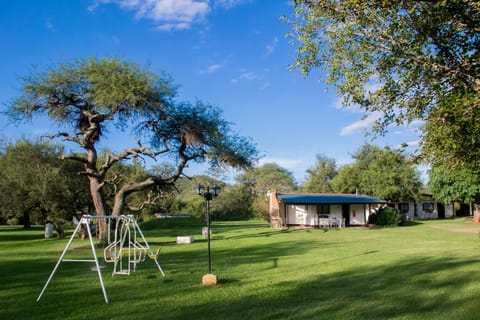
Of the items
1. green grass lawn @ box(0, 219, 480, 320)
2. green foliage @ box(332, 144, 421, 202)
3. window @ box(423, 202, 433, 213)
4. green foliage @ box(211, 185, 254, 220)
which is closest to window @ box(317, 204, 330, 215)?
green foliage @ box(332, 144, 421, 202)

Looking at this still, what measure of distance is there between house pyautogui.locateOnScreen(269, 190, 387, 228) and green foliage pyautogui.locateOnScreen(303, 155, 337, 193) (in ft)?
76.8

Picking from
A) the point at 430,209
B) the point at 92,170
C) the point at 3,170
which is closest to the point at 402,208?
the point at 430,209

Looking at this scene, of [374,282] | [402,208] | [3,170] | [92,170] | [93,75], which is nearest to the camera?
[374,282]

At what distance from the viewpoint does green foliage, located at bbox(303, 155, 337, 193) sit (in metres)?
62.6

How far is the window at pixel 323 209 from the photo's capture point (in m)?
37.3

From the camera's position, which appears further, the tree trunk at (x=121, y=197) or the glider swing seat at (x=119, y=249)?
the tree trunk at (x=121, y=197)

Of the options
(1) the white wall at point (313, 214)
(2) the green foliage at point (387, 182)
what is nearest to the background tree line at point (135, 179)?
(2) the green foliage at point (387, 182)

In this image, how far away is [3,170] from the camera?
28906 mm

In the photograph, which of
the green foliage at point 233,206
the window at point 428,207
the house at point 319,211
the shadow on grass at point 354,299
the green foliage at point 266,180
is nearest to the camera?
the shadow on grass at point 354,299

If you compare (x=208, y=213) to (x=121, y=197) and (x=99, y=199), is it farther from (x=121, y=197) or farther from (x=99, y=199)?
(x=99, y=199)

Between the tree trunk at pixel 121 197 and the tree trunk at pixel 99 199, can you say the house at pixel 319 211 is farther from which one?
the tree trunk at pixel 99 199

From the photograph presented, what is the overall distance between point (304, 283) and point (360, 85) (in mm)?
4721

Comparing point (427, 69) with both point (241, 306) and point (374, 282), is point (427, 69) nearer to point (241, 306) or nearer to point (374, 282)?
point (374, 282)

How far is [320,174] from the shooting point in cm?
6719
